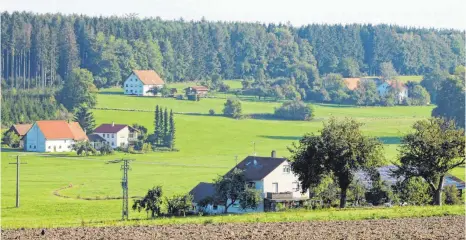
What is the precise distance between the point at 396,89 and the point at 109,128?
203 feet

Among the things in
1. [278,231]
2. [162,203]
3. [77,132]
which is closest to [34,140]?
[77,132]

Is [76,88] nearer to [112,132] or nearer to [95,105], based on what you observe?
[95,105]

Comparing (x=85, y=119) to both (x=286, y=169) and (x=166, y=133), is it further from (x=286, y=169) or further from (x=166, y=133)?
(x=286, y=169)

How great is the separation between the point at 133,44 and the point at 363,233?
153m

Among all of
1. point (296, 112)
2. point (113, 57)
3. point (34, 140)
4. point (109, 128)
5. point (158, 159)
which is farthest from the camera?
point (113, 57)

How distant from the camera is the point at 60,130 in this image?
11056 centimetres

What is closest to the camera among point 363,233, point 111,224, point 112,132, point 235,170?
point 363,233

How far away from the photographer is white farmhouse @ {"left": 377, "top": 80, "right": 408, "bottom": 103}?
161625 mm

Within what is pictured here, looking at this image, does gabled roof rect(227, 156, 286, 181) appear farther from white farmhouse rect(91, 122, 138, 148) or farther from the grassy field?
white farmhouse rect(91, 122, 138, 148)

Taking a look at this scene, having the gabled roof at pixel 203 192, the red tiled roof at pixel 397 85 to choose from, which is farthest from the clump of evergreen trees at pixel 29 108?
the gabled roof at pixel 203 192

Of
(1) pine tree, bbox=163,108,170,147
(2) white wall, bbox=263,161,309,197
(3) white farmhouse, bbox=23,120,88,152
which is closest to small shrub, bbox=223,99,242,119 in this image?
(1) pine tree, bbox=163,108,170,147

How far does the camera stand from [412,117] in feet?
453

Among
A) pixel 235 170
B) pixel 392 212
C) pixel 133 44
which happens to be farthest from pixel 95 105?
pixel 392 212

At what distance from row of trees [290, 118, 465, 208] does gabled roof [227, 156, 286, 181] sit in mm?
8411
